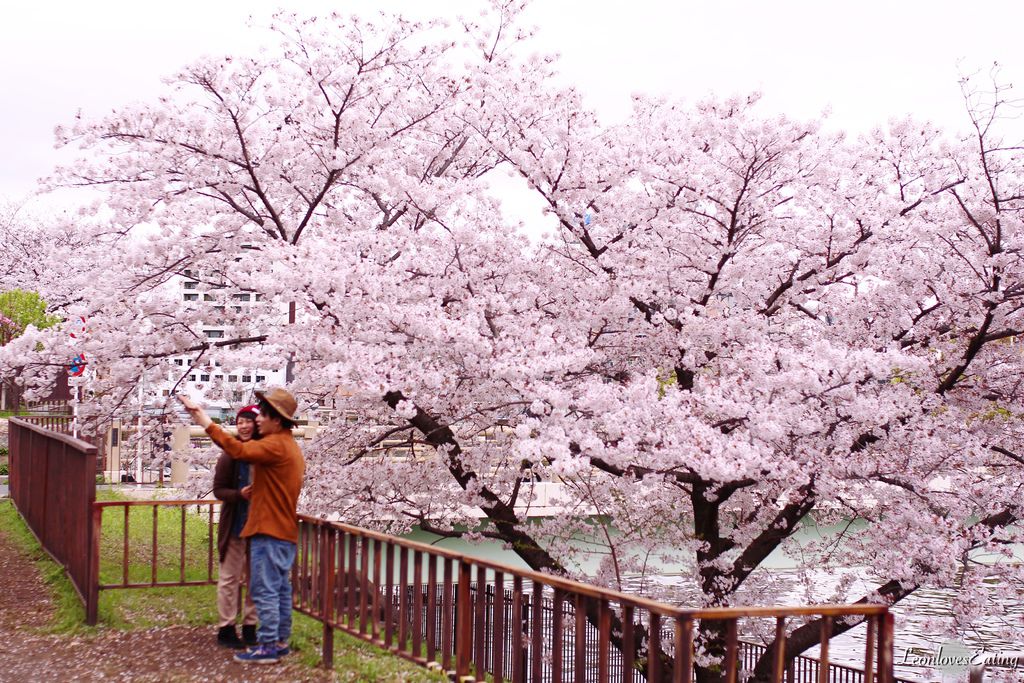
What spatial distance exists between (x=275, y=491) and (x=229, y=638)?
4.91 ft

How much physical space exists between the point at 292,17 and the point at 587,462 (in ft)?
22.4

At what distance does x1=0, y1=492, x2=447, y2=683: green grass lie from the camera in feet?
22.5

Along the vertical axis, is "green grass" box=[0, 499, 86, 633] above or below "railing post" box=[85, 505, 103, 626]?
below

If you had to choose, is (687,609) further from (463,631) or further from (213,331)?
(213,331)

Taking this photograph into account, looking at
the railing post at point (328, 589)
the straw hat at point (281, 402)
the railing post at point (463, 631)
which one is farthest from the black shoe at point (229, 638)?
the railing post at point (463, 631)

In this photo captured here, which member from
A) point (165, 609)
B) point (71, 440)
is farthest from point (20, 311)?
point (165, 609)

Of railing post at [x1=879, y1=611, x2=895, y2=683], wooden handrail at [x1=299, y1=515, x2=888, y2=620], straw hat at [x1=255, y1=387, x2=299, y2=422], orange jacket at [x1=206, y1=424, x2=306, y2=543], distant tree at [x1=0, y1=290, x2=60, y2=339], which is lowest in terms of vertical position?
railing post at [x1=879, y1=611, x2=895, y2=683]

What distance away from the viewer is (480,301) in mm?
10805

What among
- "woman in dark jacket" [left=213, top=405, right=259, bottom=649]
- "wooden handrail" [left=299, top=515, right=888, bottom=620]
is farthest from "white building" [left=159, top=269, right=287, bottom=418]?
"wooden handrail" [left=299, top=515, right=888, bottom=620]

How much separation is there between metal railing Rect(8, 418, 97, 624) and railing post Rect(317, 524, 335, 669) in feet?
6.78

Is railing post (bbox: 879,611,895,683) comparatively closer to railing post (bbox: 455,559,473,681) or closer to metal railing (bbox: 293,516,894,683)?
metal railing (bbox: 293,516,894,683)

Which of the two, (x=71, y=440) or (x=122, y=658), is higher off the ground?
(x=71, y=440)

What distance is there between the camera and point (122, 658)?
7.05 metres

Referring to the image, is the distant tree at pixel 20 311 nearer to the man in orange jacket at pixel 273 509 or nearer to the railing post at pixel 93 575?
the railing post at pixel 93 575
